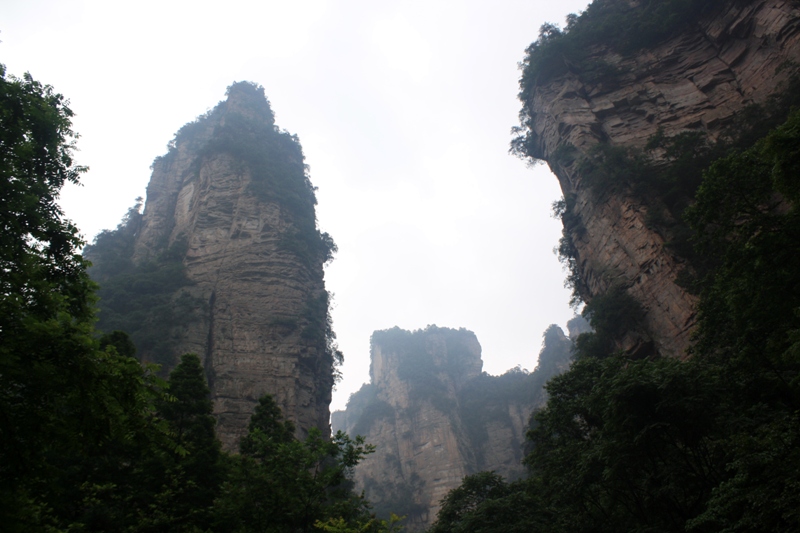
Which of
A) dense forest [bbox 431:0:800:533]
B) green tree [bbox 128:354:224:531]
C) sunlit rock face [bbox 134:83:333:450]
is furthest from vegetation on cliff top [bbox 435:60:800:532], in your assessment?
sunlit rock face [bbox 134:83:333:450]

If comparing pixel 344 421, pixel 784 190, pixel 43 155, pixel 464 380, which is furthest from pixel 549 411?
pixel 344 421

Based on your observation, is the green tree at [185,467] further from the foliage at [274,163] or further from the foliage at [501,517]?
the foliage at [274,163]

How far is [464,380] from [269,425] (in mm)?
58529

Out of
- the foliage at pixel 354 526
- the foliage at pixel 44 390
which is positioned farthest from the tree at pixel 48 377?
the foliage at pixel 354 526

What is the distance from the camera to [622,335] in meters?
21.0

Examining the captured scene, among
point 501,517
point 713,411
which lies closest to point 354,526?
point 501,517

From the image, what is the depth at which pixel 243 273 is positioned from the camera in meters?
30.2

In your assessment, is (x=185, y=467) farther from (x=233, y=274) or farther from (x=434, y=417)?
(x=434, y=417)

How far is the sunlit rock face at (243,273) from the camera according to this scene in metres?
25.8

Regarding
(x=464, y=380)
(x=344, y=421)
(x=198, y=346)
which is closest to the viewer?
(x=198, y=346)

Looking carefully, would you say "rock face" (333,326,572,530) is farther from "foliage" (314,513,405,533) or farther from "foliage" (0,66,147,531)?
"foliage" (0,66,147,531)

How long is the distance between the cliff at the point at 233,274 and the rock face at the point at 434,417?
26447 mm

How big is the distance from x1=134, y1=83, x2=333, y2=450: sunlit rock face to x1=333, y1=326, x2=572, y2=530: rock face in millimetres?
27071

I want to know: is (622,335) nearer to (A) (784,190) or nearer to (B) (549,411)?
(B) (549,411)
